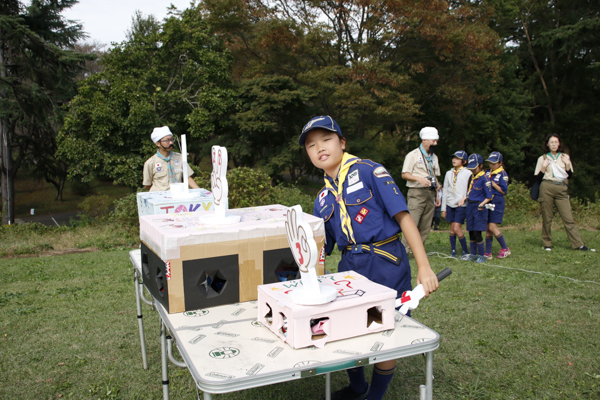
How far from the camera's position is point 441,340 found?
390 cm

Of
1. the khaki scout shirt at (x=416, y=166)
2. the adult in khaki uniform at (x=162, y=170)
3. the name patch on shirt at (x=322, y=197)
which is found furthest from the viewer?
the khaki scout shirt at (x=416, y=166)

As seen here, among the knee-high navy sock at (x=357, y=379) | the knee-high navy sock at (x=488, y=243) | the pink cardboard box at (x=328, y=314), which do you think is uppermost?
the pink cardboard box at (x=328, y=314)

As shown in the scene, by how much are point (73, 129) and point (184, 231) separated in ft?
53.8

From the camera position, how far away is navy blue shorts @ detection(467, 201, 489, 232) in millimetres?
6863

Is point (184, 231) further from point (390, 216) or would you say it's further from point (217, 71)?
point (217, 71)

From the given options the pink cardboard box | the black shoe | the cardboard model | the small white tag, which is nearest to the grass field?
the black shoe

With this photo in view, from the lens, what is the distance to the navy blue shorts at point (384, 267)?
2.36 meters

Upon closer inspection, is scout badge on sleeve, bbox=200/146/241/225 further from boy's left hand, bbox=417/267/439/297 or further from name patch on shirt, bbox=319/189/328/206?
boy's left hand, bbox=417/267/439/297

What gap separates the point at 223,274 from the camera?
227 centimetres

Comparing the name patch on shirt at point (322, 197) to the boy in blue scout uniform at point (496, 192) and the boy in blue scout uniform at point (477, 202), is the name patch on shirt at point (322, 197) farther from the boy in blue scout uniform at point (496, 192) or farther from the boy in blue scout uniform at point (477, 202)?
the boy in blue scout uniform at point (496, 192)

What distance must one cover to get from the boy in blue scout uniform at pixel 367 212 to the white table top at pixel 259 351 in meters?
0.37

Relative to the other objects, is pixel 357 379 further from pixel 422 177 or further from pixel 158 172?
pixel 422 177

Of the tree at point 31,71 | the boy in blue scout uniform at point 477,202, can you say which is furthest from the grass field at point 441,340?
the tree at point 31,71

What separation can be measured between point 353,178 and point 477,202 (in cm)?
514
